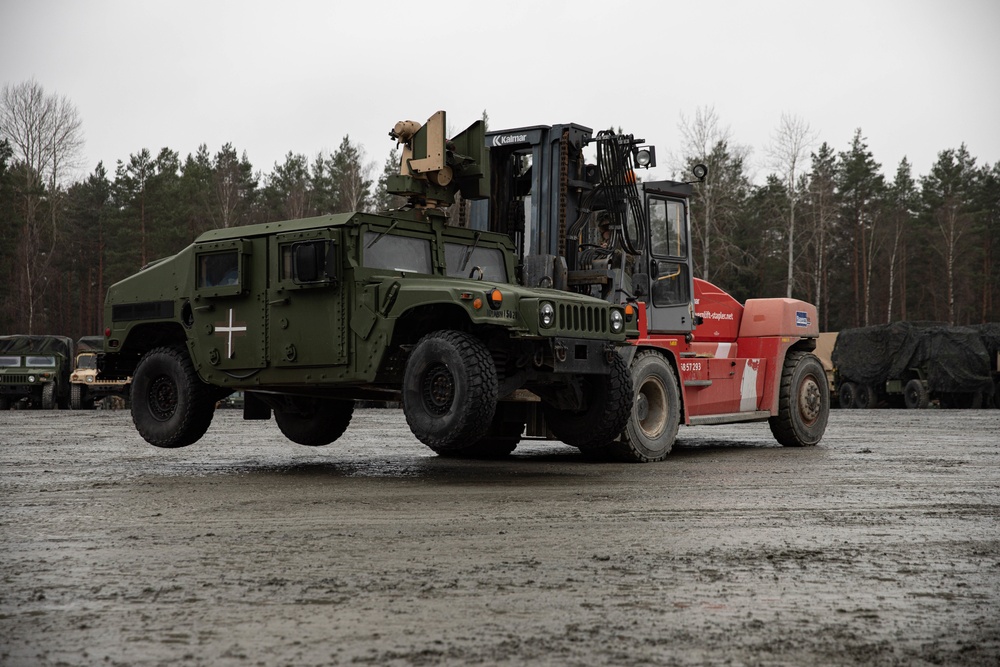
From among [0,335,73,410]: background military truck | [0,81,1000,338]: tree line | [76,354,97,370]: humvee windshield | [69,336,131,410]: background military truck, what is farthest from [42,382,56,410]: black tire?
[0,81,1000,338]: tree line

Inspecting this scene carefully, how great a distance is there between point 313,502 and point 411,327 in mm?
2242

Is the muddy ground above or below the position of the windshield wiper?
below

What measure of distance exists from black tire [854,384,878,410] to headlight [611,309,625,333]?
2569cm

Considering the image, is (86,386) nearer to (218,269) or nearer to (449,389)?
(218,269)

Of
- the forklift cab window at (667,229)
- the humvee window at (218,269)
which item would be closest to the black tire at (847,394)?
the forklift cab window at (667,229)

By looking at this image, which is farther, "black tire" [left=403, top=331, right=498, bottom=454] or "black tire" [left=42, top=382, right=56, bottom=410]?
"black tire" [left=42, top=382, right=56, bottom=410]

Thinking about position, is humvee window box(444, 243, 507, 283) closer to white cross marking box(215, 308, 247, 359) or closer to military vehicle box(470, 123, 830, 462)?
military vehicle box(470, 123, 830, 462)

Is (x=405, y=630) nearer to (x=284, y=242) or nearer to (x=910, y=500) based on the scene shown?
(x=910, y=500)

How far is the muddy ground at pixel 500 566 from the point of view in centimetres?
405

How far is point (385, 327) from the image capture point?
32.1ft

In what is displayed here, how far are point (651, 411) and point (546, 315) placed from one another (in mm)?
3129

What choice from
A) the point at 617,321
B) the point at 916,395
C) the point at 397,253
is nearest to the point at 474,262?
the point at 397,253

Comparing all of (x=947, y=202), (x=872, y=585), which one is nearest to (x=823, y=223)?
(x=947, y=202)

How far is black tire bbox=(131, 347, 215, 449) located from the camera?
11156 mm
